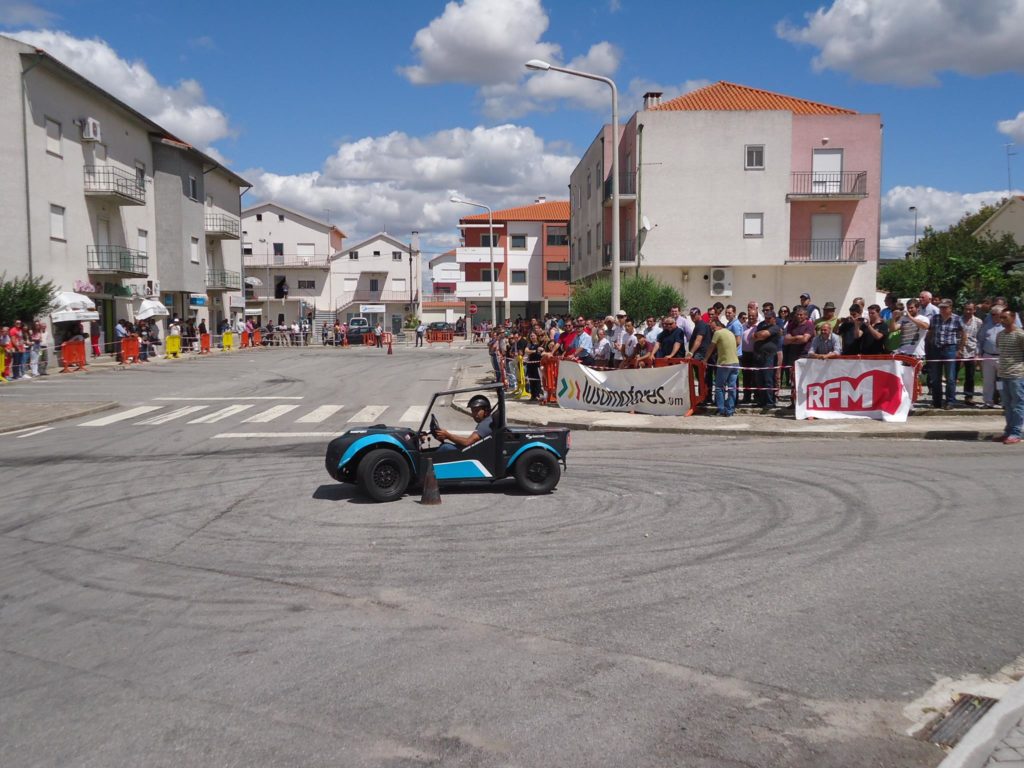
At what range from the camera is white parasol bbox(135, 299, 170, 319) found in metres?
40.4

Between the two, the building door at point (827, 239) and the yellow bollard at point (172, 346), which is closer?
the yellow bollard at point (172, 346)

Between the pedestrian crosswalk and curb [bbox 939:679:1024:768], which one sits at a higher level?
the pedestrian crosswalk

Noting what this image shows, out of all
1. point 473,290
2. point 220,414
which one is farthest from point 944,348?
point 473,290

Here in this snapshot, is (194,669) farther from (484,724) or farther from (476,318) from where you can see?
(476,318)

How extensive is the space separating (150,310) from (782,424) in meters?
33.7

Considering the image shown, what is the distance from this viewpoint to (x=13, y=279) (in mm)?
31141

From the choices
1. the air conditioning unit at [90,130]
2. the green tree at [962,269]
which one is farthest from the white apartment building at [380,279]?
the air conditioning unit at [90,130]

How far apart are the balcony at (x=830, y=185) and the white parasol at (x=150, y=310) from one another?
29216 millimetres

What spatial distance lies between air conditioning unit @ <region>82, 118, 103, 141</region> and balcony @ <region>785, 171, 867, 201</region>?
3025 centimetres

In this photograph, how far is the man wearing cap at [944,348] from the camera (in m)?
14.9

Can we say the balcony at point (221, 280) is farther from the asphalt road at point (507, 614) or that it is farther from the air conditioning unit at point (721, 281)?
the asphalt road at point (507, 614)

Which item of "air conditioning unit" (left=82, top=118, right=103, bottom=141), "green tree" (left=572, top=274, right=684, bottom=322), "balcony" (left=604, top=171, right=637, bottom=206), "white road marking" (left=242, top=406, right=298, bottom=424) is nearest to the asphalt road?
"white road marking" (left=242, top=406, right=298, bottom=424)

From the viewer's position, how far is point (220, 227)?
5491 cm

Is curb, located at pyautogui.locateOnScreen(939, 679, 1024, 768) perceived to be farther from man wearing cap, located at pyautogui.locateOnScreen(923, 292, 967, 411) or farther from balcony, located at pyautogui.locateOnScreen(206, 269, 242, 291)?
balcony, located at pyautogui.locateOnScreen(206, 269, 242, 291)
